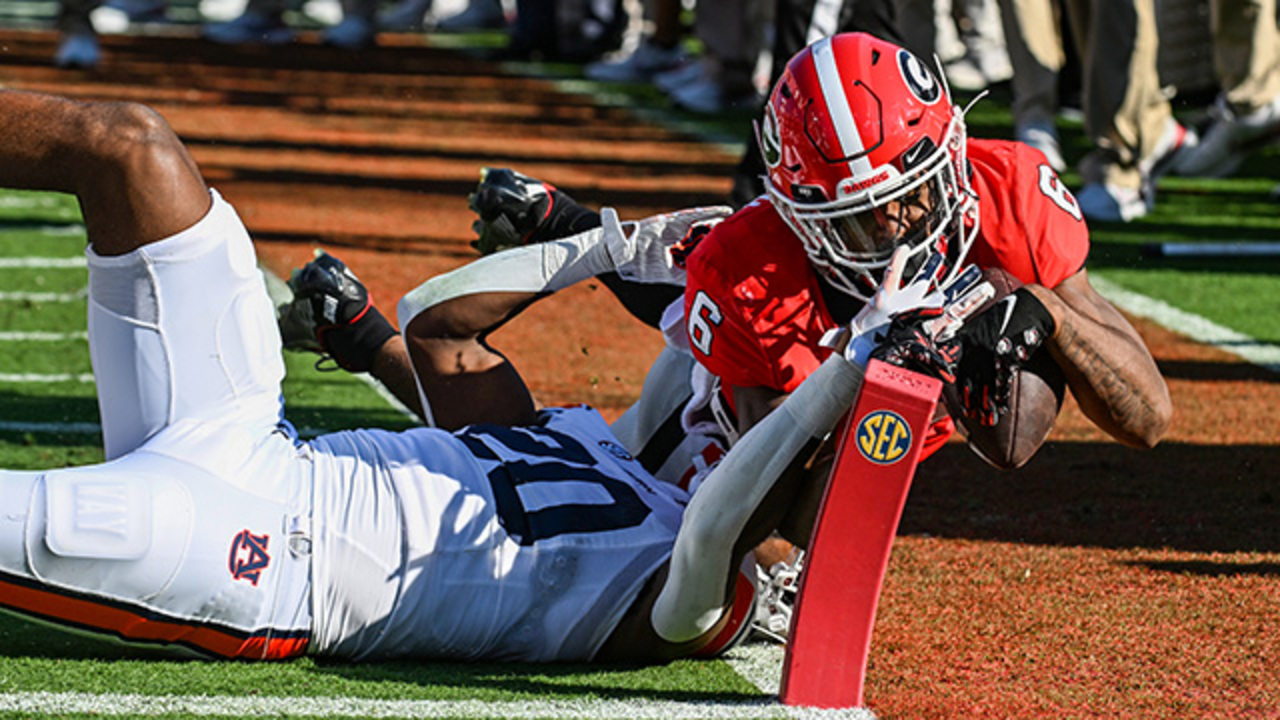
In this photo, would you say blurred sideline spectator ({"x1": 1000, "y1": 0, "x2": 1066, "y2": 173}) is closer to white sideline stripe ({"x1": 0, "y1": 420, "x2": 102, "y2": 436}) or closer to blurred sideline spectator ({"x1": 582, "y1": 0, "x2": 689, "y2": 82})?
white sideline stripe ({"x1": 0, "y1": 420, "x2": 102, "y2": 436})

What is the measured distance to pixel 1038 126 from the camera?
8.34 metres

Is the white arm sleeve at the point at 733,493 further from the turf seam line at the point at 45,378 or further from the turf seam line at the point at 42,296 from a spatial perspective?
the turf seam line at the point at 42,296

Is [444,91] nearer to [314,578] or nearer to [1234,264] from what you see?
[1234,264]

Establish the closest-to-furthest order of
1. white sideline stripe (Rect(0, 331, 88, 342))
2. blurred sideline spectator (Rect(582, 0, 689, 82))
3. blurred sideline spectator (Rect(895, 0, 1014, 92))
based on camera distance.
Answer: white sideline stripe (Rect(0, 331, 88, 342))
blurred sideline spectator (Rect(895, 0, 1014, 92))
blurred sideline spectator (Rect(582, 0, 689, 82))

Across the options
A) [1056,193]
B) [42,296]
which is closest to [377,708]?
[1056,193]

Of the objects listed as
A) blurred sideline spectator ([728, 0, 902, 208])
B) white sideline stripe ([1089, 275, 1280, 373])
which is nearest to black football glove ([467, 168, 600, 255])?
blurred sideline spectator ([728, 0, 902, 208])

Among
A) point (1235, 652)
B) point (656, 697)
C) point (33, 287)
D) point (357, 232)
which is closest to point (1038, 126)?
point (357, 232)

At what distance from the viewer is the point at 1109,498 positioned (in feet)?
14.2

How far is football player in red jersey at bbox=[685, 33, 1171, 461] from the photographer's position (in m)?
3.07

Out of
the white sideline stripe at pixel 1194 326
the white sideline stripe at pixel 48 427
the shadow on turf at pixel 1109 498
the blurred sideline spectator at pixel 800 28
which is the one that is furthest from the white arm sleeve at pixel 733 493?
the blurred sideline spectator at pixel 800 28

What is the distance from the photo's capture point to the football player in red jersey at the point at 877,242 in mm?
3072

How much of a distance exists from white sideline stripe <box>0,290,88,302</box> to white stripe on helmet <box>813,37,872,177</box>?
3.98m

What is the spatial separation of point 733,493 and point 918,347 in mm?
404

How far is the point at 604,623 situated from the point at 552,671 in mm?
128
